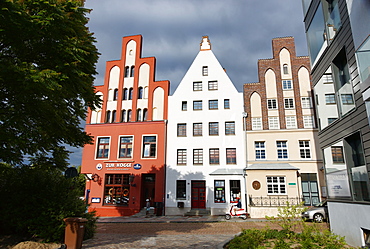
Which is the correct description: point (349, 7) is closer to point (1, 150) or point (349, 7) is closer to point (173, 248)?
point (173, 248)

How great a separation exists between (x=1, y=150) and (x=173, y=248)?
25.6 ft

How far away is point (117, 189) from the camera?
2736 cm

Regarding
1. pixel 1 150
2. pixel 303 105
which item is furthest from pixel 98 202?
pixel 303 105

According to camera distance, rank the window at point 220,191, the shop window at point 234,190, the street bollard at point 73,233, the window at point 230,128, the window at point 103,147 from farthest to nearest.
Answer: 1. the window at point 103,147
2. the window at point 230,128
3. the window at point 220,191
4. the shop window at point 234,190
5. the street bollard at point 73,233

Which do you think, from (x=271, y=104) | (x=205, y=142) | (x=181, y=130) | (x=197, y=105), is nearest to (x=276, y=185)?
(x=205, y=142)

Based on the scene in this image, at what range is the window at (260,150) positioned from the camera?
999 inches

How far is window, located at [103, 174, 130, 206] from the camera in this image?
88.6 ft

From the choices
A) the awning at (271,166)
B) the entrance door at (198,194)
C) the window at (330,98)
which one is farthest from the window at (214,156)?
the window at (330,98)

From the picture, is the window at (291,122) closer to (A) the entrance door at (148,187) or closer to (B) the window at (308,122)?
(B) the window at (308,122)

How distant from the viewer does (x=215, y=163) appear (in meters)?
26.1

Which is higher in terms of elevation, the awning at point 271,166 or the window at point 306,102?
the window at point 306,102

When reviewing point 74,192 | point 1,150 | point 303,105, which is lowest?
point 74,192

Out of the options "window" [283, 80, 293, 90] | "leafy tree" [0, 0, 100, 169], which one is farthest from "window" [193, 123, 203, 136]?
"leafy tree" [0, 0, 100, 169]

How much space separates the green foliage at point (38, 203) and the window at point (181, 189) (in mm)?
13994
